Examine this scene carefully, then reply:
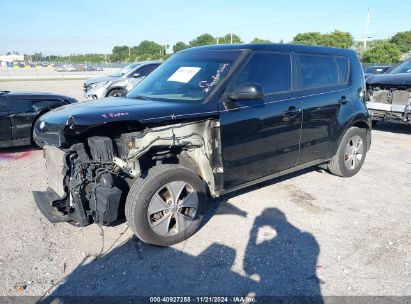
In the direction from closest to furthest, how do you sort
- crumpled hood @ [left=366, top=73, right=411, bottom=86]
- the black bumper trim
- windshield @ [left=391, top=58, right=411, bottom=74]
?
the black bumper trim < crumpled hood @ [left=366, top=73, right=411, bottom=86] < windshield @ [left=391, top=58, right=411, bottom=74]

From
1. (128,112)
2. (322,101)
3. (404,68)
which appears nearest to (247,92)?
(128,112)

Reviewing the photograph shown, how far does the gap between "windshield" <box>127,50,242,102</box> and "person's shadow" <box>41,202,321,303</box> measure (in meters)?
1.60

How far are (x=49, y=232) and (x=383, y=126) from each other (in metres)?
9.64

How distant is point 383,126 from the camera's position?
10.7m

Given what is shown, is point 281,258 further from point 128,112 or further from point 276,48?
point 276,48

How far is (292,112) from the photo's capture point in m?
4.48

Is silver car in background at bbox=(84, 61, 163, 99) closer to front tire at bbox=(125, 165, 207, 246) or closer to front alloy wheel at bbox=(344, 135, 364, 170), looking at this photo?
front alloy wheel at bbox=(344, 135, 364, 170)

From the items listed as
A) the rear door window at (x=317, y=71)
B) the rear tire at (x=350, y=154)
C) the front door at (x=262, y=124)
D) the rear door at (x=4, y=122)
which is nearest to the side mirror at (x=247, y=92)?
the front door at (x=262, y=124)

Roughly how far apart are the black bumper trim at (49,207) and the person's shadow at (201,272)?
1.87 feet

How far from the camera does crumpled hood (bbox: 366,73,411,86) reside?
8367 mm

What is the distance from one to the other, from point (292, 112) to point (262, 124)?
542mm

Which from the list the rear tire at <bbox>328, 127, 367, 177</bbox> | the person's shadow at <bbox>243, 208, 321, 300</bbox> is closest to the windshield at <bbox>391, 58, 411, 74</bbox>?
the rear tire at <bbox>328, 127, 367, 177</bbox>

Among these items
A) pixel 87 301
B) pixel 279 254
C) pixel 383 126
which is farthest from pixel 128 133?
pixel 383 126

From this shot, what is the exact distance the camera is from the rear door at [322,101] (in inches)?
186
